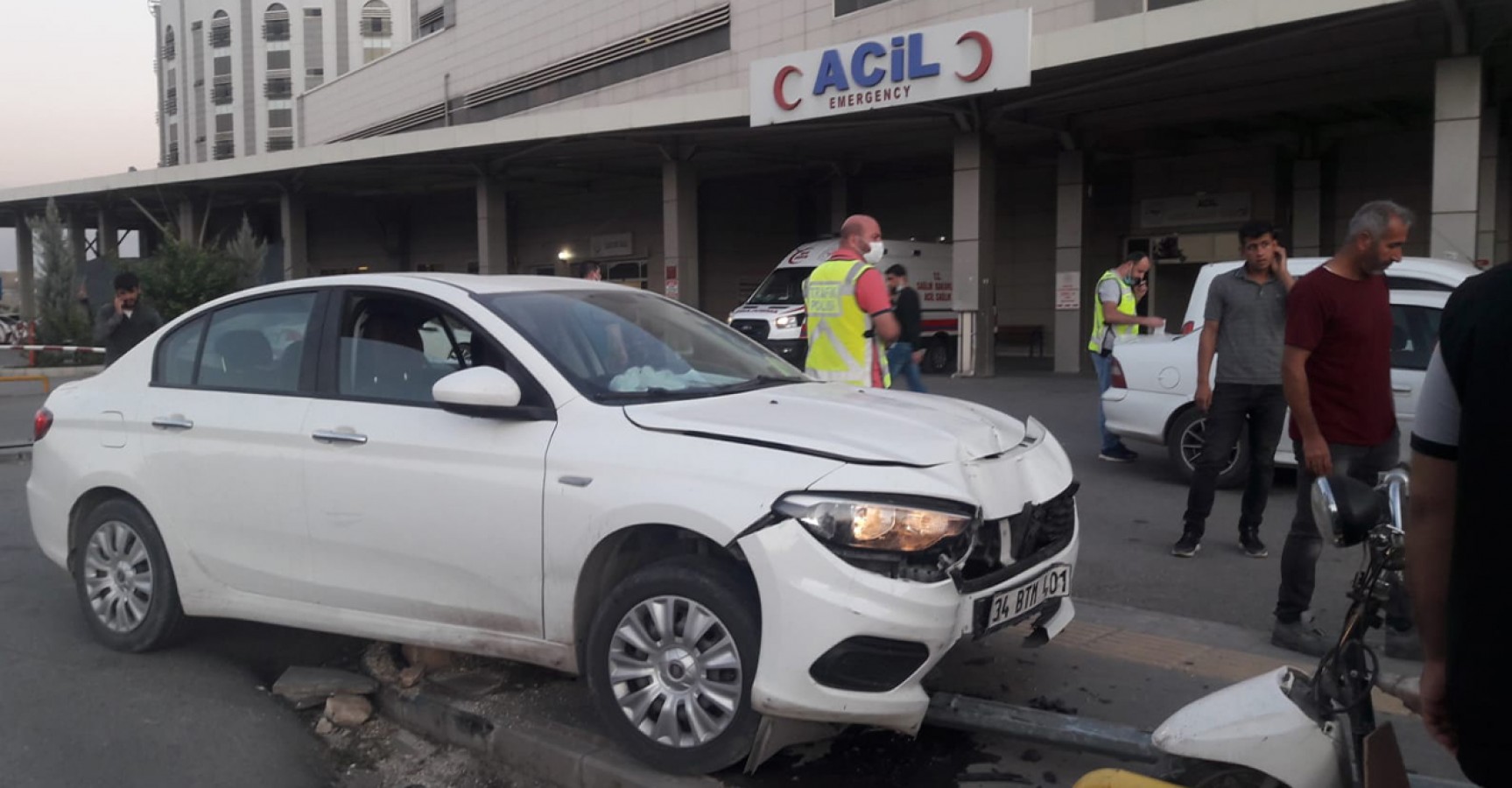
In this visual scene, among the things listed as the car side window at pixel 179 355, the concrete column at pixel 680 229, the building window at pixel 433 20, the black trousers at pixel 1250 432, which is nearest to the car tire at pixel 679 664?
the car side window at pixel 179 355

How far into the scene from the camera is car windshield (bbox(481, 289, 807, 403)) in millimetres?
4281

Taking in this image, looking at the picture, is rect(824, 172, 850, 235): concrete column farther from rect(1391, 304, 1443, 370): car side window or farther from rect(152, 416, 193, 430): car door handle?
rect(152, 416, 193, 430): car door handle

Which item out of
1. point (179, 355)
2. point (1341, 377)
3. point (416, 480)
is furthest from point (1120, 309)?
point (179, 355)

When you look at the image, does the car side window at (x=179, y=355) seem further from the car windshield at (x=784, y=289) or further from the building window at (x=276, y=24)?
the building window at (x=276, y=24)

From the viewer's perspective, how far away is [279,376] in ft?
16.0

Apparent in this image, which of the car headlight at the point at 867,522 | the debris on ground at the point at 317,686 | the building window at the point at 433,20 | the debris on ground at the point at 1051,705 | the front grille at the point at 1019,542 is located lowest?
the debris on ground at the point at 317,686

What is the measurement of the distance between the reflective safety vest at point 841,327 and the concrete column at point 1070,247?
668 inches

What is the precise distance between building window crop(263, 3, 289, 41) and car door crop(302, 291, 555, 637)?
80.1 m

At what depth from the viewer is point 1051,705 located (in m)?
4.27

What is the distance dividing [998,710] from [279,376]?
322 cm

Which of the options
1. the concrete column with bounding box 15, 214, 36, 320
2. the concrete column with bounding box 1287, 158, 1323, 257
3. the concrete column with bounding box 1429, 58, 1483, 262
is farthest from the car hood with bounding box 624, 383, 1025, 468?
the concrete column with bounding box 15, 214, 36, 320

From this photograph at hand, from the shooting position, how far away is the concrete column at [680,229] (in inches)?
1042

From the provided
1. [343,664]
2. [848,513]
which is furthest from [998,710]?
[343,664]

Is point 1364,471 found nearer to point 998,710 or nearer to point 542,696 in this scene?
point 998,710
